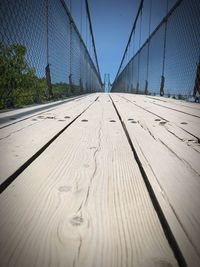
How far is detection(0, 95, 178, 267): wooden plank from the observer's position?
1.10 feet

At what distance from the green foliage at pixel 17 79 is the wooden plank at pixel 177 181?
6.83 feet

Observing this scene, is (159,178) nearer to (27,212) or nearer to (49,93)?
(27,212)

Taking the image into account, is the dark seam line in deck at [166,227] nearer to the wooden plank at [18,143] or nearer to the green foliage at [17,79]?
the wooden plank at [18,143]

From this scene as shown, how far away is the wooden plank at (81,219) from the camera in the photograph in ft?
1.10

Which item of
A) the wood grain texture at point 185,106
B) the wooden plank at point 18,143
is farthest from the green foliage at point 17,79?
the wood grain texture at point 185,106

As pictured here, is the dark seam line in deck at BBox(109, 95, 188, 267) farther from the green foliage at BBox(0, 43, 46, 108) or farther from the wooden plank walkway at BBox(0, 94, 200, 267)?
the green foliage at BBox(0, 43, 46, 108)

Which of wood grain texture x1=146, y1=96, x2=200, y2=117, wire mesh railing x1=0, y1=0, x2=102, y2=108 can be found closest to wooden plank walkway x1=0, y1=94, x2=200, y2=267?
wood grain texture x1=146, y1=96, x2=200, y2=117

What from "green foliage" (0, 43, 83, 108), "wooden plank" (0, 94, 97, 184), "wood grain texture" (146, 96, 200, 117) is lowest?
"wood grain texture" (146, 96, 200, 117)

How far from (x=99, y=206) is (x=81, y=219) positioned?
6 cm

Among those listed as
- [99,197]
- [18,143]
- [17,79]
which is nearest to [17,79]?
[17,79]

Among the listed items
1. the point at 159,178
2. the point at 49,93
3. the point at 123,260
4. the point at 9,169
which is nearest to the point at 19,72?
the point at 49,93

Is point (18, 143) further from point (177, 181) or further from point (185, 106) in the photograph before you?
point (185, 106)

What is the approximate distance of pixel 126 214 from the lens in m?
0.44

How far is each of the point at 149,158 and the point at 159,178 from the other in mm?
175
